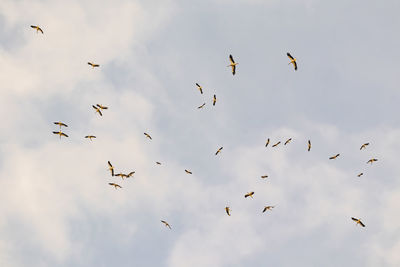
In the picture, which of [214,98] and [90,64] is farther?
[214,98]

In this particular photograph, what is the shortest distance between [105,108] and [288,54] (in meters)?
38.0

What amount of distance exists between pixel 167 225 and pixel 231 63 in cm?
3479

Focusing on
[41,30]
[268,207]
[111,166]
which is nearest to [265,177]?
[268,207]

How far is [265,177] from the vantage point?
90.1m

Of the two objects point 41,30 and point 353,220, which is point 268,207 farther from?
point 41,30

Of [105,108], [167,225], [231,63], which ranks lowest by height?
[167,225]

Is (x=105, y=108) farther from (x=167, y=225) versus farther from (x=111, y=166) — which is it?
(x=167, y=225)

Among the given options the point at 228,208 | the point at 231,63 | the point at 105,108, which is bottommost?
the point at 228,208

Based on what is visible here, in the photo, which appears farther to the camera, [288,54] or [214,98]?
[214,98]

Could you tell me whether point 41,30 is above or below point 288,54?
below

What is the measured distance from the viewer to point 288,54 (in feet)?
290

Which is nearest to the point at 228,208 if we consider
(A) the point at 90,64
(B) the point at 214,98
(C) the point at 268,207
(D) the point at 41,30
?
(C) the point at 268,207

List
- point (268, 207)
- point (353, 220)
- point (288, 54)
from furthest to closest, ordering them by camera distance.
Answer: point (353, 220), point (268, 207), point (288, 54)

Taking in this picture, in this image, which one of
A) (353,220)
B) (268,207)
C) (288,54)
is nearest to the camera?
(288,54)
